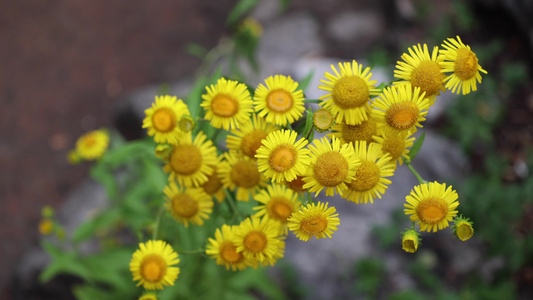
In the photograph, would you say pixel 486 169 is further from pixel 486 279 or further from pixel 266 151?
pixel 266 151

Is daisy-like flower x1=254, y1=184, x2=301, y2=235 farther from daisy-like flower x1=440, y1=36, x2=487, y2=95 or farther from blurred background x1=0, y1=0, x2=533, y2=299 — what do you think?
blurred background x1=0, y1=0, x2=533, y2=299

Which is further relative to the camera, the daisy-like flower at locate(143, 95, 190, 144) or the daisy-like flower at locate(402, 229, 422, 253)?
the daisy-like flower at locate(143, 95, 190, 144)

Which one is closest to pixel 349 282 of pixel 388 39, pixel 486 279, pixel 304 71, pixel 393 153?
pixel 486 279

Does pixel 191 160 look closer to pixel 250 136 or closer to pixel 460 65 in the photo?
pixel 250 136

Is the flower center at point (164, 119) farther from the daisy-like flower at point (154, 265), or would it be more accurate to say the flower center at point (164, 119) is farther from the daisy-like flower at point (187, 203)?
the daisy-like flower at point (154, 265)

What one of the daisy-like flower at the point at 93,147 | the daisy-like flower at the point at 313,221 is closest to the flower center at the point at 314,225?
the daisy-like flower at the point at 313,221

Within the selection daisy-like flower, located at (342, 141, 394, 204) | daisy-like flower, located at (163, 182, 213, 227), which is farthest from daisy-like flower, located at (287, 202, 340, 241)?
daisy-like flower, located at (163, 182, 213, 227)
